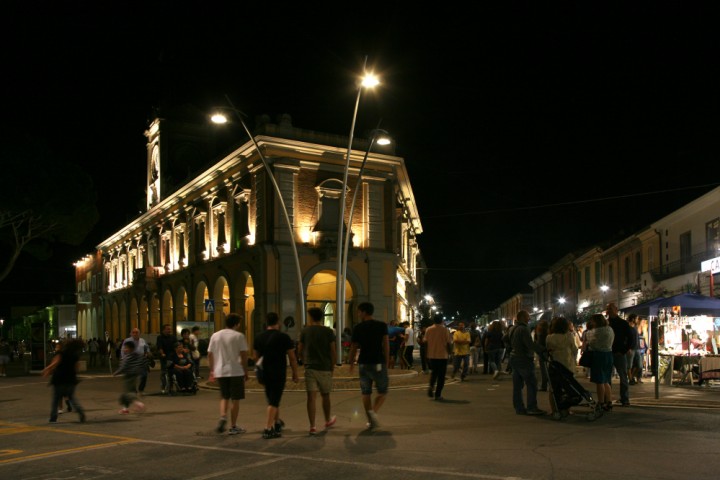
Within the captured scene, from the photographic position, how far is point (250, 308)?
38.9 meters

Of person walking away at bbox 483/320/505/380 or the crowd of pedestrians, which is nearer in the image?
the crowd of pedestrians

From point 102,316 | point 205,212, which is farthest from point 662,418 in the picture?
point 102,316

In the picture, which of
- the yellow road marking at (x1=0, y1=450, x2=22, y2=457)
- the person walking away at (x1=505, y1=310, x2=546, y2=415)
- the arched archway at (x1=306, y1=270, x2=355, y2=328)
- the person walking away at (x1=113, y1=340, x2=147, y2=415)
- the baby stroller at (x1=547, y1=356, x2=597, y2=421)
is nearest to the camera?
the yellow road marking at (x1=0, y1=450, x2=22, y2=457)

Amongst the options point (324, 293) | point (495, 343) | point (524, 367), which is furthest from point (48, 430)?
point (324, 293)

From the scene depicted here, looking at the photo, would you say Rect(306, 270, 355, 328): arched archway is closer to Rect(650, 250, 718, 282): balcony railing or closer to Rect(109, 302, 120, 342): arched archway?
Rect(650, 250, 718, 282): balcony railing

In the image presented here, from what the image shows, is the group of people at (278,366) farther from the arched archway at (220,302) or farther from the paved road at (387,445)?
the arched archway at (220,302)

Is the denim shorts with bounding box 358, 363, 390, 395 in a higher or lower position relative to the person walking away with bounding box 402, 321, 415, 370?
higher

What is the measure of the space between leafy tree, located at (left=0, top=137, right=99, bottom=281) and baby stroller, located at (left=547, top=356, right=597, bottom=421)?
27.5 metres

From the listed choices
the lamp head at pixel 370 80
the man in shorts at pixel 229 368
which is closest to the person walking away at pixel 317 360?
the man in shorts at pixel 229 368

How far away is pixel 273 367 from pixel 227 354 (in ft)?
2.45

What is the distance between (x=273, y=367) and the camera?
983 cm

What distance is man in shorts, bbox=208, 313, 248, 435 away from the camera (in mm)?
10047

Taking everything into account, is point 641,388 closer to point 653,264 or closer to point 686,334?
point 686,334

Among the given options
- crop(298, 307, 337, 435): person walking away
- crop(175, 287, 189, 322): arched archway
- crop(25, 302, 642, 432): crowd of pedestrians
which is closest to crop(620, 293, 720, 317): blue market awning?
crop(25, 302, 642, 432): crowd of pedestrians
